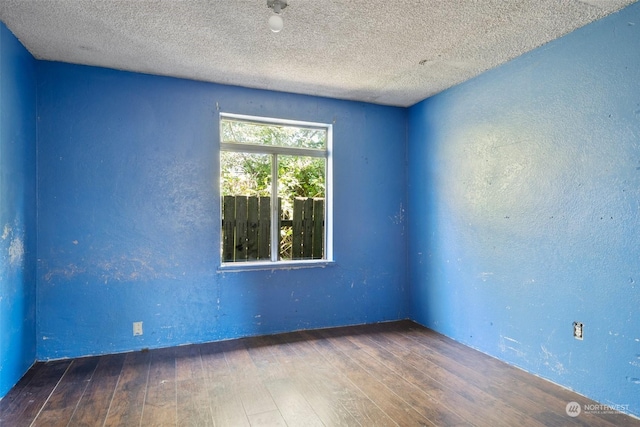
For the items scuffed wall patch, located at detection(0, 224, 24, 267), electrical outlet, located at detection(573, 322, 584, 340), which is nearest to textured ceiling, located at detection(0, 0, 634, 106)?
scuffed wall patch, located at detection(0, 224, 24, 267)

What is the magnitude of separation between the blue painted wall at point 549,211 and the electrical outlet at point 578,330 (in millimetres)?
36

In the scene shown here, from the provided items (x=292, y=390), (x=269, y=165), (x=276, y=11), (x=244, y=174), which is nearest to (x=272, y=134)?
(x=269, y=165)

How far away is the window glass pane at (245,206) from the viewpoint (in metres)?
3.88

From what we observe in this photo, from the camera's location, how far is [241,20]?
2523 millimetres

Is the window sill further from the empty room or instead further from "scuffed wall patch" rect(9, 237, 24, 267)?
"scuffed wall patch" rect(9, 237, 24, 267)

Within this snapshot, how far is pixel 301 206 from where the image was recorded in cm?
424

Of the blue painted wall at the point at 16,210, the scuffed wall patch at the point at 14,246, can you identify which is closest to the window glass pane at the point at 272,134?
the blue painted wall at the point at 16,210

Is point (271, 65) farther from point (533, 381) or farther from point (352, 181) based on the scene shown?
point (533, 381)

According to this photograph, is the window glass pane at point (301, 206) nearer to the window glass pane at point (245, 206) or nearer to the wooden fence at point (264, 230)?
the wooden fence at point (264, 230)

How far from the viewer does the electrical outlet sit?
8.68 ft

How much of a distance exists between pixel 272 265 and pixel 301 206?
0.75 meters

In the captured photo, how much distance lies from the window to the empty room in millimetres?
23

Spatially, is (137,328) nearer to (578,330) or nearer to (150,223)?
(150,223)

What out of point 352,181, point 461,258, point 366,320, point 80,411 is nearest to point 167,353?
point 80,411
